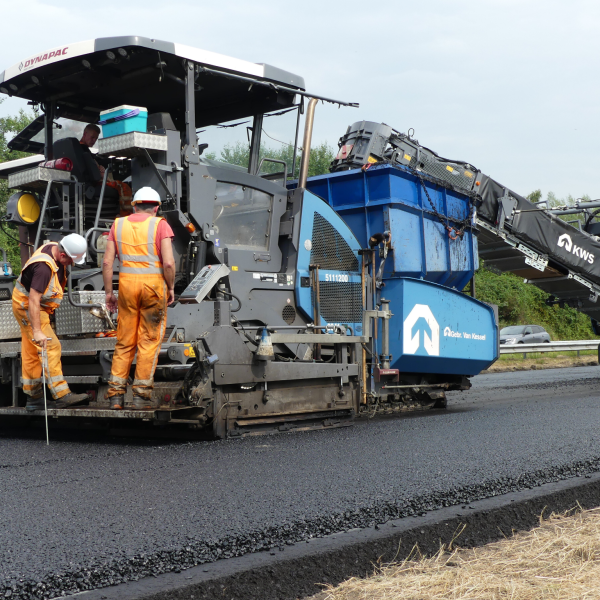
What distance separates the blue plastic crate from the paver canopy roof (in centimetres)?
33

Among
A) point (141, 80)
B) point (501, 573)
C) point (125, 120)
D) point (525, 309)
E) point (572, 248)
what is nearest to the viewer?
point (501, 573)

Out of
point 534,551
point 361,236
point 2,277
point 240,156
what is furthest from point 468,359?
point 534,551

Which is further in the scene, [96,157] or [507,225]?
[507,225]

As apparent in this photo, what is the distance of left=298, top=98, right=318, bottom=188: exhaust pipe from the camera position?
19.1 ft

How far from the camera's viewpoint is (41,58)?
5.32 meters

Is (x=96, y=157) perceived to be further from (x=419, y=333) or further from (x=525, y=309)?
(x=525, y=309)

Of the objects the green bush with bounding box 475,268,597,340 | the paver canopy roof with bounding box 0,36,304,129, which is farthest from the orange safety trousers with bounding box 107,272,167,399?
the green bush with bounding box 475,268,597,340

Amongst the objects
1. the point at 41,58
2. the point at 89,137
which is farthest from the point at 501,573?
the point at 89,137

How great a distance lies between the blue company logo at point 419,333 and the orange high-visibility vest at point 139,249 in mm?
2436

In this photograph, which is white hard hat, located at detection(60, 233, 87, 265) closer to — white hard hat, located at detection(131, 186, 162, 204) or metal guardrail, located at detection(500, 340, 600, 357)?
white hard hat, located at detection(131, 186, 162, 204)

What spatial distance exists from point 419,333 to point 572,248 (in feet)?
12.9

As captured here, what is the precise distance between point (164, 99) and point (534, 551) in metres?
4.22

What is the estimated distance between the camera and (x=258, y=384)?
203 inches

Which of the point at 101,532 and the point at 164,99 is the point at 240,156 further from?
the point at 101,532
